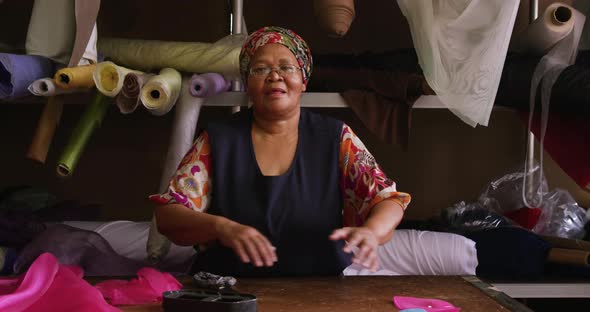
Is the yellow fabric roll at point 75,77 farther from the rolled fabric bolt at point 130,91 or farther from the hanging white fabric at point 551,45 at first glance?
the hanging white fabric at point 551,45

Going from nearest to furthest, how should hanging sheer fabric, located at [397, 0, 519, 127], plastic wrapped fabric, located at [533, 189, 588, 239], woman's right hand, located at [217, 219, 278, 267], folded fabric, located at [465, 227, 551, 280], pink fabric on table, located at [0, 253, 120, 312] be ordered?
pink fabric on table, located at [0, 253, 120, 312] < woman's right hand, located at [217, 219, 278, 267] < hanging sheer fabric, located at [397, 0, 519, 127] < folded fabric, located at [465, 227, 551, 280] < plastic wrapped fabric, located at [533, 189, 588, 239]

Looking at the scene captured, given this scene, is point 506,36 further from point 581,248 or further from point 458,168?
point 458,168

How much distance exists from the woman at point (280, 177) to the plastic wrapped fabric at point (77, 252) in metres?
0.33

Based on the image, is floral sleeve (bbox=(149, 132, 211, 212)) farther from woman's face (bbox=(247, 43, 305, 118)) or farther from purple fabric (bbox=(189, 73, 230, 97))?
purple fabric (bbox=(189, 73, 230, 97))

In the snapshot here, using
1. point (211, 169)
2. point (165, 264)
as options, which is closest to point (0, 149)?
point (165, 264)

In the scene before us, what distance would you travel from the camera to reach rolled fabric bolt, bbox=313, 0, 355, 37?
184cm

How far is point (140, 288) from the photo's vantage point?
1040 mm

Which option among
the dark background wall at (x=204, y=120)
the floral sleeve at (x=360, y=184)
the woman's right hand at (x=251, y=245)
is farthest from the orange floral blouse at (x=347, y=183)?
the dark background wall at (x=204, y=120)

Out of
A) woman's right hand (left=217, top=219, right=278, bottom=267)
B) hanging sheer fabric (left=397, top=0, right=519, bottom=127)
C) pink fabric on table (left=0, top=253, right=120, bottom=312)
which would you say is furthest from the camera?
hanging sheer fabric (left=397, top=0, right=519, bottom=127)

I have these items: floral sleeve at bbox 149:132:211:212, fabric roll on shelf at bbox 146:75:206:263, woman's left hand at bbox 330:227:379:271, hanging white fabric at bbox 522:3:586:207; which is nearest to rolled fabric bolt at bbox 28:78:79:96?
fabric roll on shelf at bbox 146:75:206:263

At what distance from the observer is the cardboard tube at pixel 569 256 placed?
5.68 feet

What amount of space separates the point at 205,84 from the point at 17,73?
1.51 feet

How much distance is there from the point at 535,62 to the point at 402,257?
0.64 metres

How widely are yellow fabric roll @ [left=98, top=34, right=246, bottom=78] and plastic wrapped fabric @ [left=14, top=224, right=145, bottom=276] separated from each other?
0.50 meters
